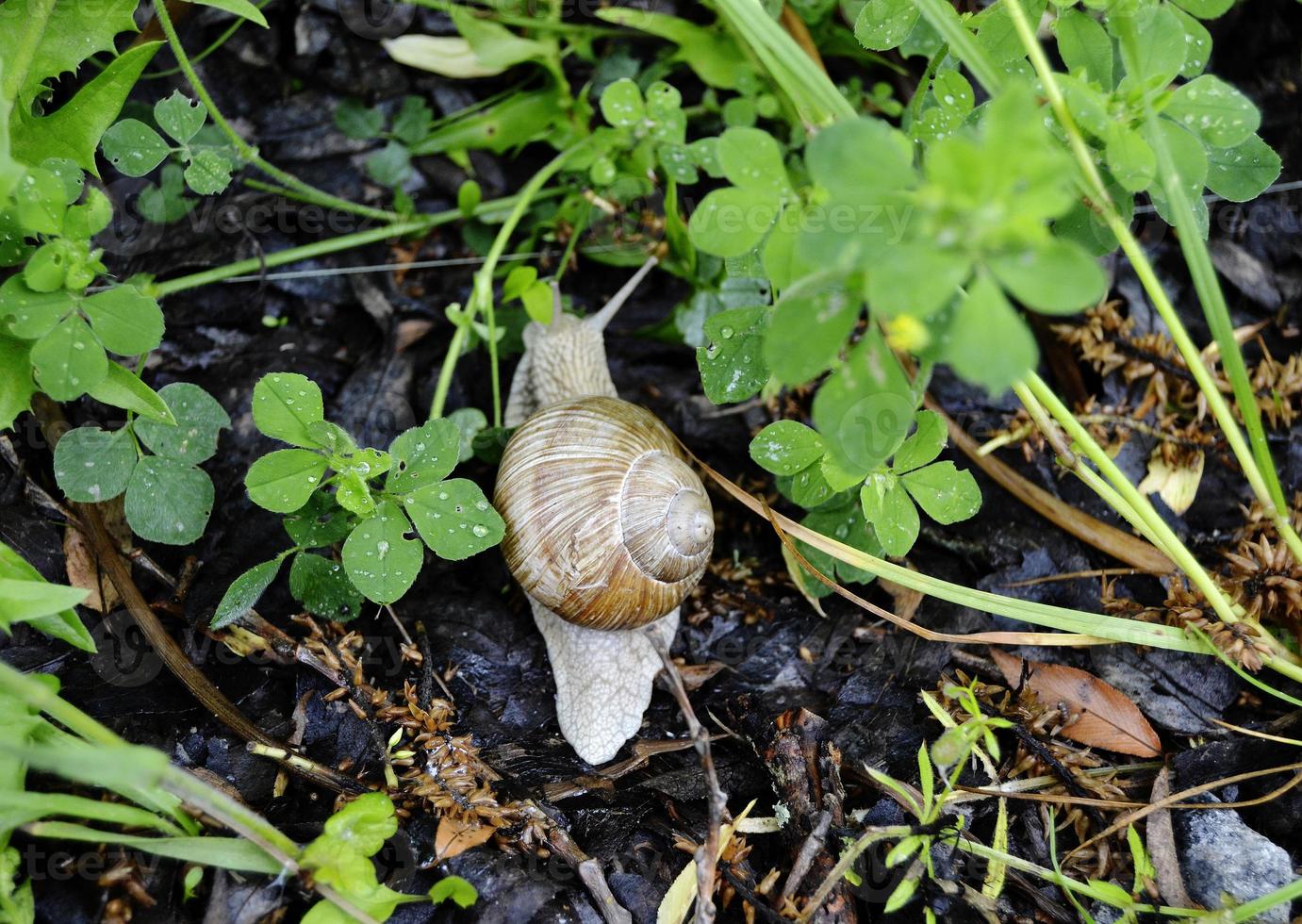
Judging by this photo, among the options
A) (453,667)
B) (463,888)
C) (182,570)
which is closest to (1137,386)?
(453,667)

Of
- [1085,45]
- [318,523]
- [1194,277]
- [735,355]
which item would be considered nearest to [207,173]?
[318,523]

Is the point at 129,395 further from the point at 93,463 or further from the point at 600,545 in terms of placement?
the point at 600,545

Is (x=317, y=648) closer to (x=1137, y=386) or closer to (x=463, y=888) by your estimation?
(x=463, y=888)

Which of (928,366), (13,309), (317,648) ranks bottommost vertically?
(317,648)

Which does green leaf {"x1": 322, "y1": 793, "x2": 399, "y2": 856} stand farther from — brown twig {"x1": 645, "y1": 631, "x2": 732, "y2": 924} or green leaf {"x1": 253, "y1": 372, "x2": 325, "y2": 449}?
green leaf {"x1": 253, "y1": 372, "x2": 325, "y2": 449}

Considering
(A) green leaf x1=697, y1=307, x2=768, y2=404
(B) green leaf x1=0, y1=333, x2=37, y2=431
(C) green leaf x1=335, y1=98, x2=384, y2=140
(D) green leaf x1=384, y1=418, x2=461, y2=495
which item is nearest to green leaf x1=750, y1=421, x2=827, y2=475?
(A) green leaf x1=697, y1=307, x2=768, y2=404

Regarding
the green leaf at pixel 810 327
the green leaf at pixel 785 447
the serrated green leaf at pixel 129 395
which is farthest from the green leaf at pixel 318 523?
the green leaf at pixel 810 327

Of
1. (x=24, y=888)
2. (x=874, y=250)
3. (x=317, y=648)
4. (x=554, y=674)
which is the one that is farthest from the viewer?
(x=554, y=674)

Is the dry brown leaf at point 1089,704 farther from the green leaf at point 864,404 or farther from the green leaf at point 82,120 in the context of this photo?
the green leaf at point 82,120
